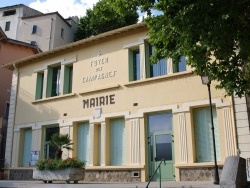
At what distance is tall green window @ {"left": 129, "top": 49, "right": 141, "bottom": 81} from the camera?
669 inches

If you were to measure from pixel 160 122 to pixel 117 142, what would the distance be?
7.74 ft

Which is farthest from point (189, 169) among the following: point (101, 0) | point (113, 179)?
point (101, 0)

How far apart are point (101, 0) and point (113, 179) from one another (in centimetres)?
844

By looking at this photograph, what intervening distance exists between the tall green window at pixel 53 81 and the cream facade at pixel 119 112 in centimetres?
6

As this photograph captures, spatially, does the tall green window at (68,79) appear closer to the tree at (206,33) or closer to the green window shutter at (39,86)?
the green window shutter at (39,86)

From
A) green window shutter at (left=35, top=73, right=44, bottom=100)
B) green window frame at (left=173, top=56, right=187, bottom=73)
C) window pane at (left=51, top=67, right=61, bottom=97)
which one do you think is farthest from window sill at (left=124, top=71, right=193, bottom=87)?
green window shutter at (left=35, top=73, right=44, bottom=100)

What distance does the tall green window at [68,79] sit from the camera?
1928cm

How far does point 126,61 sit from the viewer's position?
1720 centimetres

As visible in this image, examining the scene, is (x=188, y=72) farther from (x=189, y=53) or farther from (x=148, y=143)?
(x=189, y=53)

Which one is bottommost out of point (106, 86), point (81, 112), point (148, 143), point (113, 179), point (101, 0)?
point (113, 179)

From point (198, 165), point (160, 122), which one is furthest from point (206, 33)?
point (160, 122)

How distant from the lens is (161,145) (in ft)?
50.8

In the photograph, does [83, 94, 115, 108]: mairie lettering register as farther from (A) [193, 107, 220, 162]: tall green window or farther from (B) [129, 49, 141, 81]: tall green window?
(A) [193, 107, 220, 162]: tall green window

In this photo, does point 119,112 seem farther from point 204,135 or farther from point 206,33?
point 206,33
